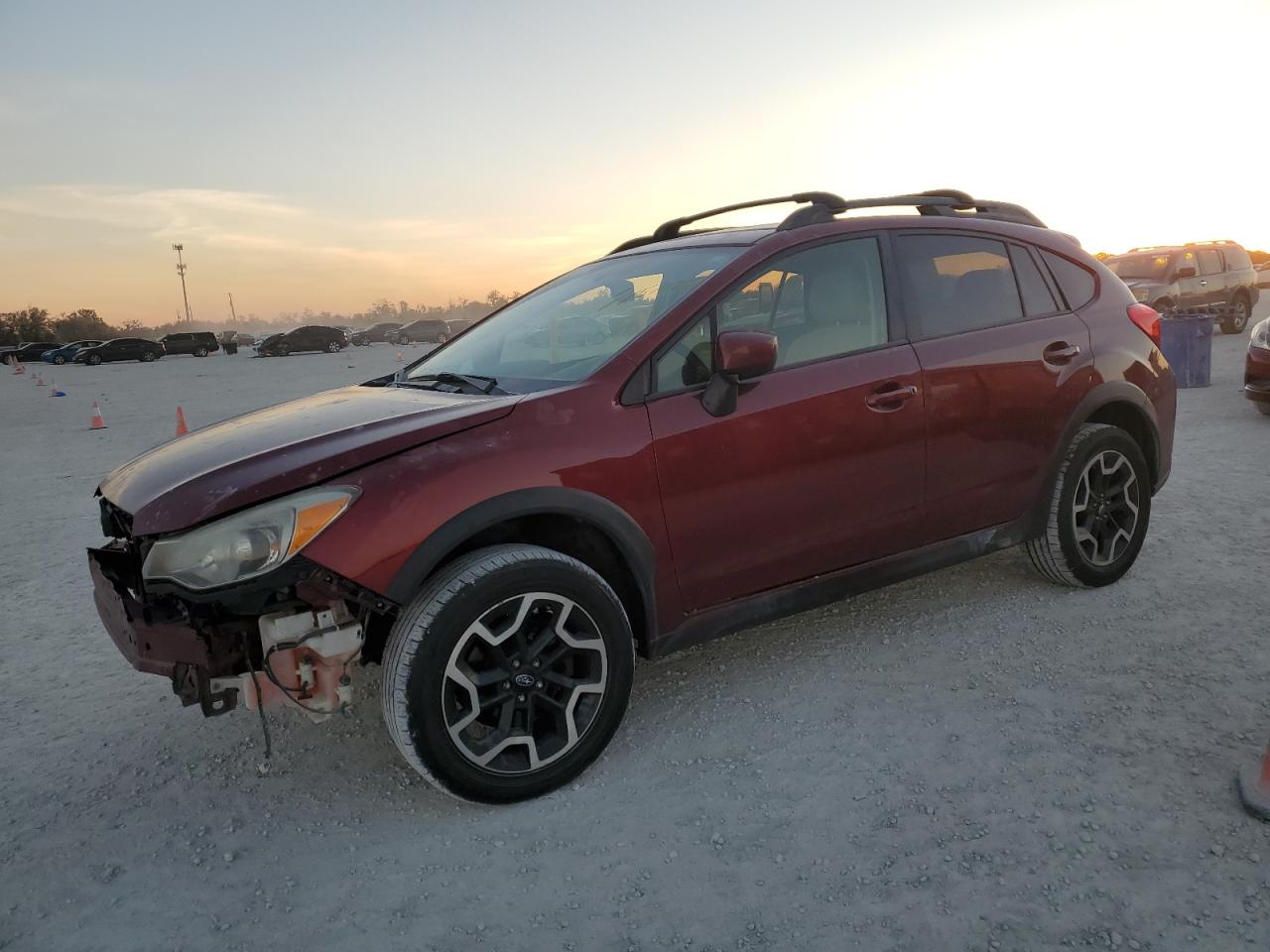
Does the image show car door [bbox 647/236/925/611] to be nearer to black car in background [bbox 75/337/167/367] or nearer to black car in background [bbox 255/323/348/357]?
black car in background [bbox 255/323/348/357]

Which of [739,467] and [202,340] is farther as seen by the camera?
[202,340]

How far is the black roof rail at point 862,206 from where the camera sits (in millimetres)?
3520

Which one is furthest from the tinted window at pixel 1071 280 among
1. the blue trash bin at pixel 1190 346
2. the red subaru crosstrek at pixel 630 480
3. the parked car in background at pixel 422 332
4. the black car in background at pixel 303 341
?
the parked car in background at pixel 422 332

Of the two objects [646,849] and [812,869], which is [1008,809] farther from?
[646,849]

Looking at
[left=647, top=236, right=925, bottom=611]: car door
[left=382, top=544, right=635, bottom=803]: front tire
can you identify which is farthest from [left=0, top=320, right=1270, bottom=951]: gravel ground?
[left=647, top=236, right=925, bottom=611]: car door

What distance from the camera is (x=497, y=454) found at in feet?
8.77

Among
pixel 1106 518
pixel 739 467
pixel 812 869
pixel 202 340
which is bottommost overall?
pixel 812 869

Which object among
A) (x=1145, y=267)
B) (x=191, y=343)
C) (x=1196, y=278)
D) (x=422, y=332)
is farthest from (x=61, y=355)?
(x=1196, y=278)

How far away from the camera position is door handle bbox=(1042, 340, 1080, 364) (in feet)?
12.7

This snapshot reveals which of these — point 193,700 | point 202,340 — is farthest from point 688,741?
point 202,340

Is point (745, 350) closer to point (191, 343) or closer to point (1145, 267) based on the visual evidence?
point (1145, 267)

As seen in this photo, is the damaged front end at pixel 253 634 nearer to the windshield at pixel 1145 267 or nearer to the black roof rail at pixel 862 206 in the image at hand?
the black roof rail at pixel 862 206

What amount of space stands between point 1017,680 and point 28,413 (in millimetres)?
19233

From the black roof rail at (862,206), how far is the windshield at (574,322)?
384 mm
